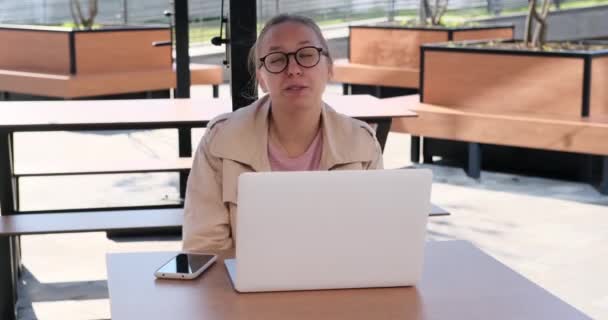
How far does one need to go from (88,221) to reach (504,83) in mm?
4124

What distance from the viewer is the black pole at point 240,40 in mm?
4680

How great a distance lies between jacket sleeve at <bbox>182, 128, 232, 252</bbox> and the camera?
3021 mm

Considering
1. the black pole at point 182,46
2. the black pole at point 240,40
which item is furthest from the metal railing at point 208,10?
the black pole at point 240,40

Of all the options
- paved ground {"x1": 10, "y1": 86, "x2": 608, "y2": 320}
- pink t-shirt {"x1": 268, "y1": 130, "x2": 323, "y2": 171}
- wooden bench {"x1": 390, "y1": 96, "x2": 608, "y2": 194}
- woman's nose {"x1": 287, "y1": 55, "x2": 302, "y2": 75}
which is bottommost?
paved ground {"x1": 10, "y1": 86, "x2": 608, "y2": 320}

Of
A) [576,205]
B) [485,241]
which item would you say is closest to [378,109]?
[485,241]

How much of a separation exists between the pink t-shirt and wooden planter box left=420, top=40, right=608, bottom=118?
4.88m

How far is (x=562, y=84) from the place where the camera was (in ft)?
25.2

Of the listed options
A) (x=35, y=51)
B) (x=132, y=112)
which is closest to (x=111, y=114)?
(x=132, y=112)

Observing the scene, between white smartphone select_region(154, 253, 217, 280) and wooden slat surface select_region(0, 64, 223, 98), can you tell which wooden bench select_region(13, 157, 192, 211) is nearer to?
white smartphone select_region(154, 253, 217, 280)

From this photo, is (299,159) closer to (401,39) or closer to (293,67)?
(293,67)

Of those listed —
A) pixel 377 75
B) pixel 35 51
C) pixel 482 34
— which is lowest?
pixel 377 75

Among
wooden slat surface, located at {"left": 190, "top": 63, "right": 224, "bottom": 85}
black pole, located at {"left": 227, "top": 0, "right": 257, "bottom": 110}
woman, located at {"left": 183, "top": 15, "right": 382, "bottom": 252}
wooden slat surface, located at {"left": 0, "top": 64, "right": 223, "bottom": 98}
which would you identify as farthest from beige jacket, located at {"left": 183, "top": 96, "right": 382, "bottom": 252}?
wooden slat surface, located at {"left": 190, "top": 63, "right": 224, "bottom": 85}

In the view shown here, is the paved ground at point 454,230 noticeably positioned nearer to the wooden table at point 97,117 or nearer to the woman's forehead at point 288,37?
the wooden table at point 97,117

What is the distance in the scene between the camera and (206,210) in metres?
3.04
